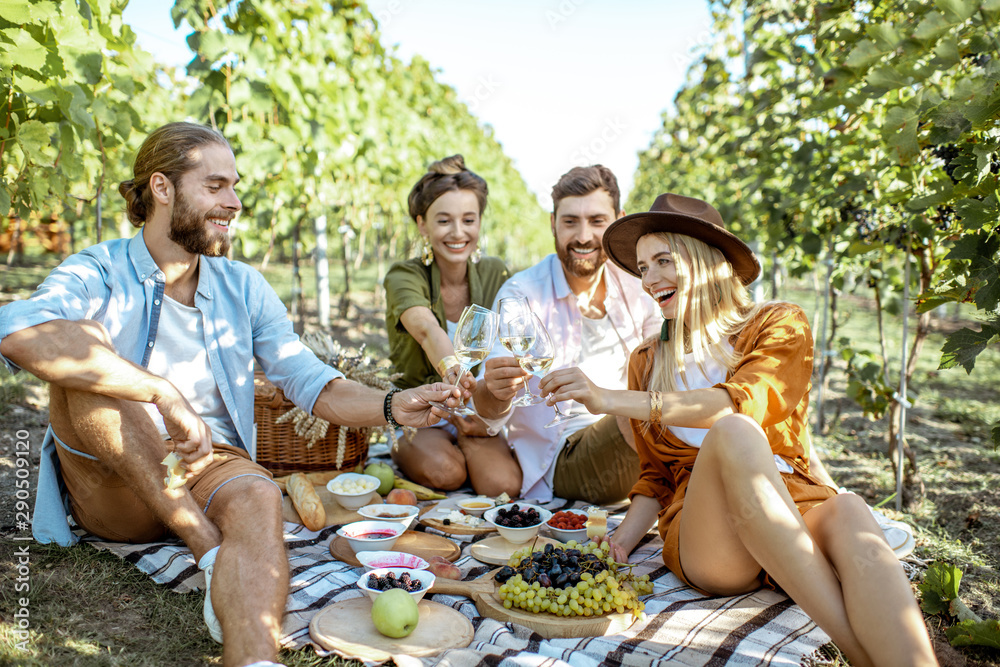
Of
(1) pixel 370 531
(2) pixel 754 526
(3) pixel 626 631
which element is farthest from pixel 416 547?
(2) pixel 754 526

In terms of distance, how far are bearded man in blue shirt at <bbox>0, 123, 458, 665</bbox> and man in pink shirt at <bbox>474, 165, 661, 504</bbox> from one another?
1027 millimetres

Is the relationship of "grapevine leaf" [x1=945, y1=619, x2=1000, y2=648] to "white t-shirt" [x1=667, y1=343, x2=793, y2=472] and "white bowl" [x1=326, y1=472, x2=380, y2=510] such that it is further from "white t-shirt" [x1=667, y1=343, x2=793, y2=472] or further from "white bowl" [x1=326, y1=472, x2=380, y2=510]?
"white bowl" [x1=326, y1=472, x2=380, y2=510]

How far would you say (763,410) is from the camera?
89.6 inches

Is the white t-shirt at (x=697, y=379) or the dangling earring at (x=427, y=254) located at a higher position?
the dangling earring at (x=427, y=254)

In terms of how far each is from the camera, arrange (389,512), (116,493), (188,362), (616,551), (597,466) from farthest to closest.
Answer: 1. (597,466)
2. (389,512)
3. (188,362)
4. (616,551)
5. (116,493)

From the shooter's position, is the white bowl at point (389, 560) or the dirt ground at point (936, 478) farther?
the dirt ground at point (936, 478)

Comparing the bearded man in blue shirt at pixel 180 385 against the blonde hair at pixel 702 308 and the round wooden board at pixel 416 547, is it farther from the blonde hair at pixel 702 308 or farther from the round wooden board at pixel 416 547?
the blonde hair at pixel 702 308

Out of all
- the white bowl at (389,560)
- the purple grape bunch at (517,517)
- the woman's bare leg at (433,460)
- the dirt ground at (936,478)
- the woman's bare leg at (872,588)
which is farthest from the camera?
the woman's bare leg at (433,460)

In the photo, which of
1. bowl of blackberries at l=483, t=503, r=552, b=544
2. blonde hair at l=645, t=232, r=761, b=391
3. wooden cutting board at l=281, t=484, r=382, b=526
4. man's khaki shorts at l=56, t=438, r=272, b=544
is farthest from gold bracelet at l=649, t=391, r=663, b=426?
wooden cutting board at l=281, t=484, r=382, b=526

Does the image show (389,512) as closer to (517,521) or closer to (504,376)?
(517,521)

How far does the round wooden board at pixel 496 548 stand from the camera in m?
2.74

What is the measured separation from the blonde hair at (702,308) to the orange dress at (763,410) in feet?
0.23

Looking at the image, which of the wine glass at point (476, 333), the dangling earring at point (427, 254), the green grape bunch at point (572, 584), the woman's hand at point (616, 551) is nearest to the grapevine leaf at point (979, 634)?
the green grape bunch at point (572, 584)

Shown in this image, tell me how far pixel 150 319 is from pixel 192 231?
38cm
